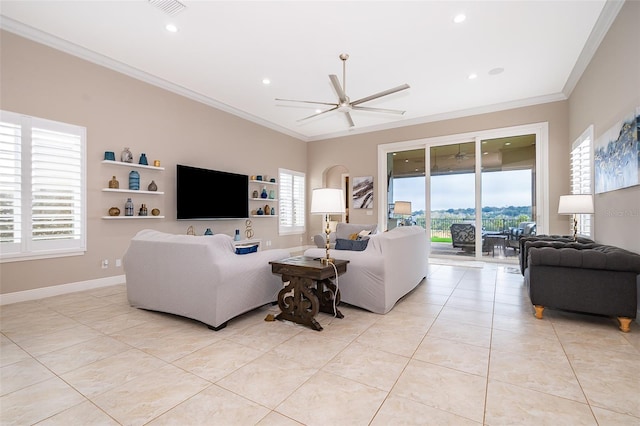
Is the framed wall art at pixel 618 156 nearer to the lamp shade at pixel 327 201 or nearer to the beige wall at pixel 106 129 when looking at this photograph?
the lamp shade at pixel 327 201

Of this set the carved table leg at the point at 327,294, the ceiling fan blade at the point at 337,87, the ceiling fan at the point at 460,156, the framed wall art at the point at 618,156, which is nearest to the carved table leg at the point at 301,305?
the carved table leg at the point at 327,294

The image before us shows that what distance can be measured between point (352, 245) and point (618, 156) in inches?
121

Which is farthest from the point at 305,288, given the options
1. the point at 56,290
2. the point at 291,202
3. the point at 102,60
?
the point at 291,202

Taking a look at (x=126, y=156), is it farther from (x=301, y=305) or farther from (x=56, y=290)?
(x=301, y=305)

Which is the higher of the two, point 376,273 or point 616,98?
point 616,98

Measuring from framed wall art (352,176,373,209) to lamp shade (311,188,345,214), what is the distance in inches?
190

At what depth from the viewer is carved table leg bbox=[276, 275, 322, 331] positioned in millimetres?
2766

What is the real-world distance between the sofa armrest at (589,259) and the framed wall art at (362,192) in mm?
4898

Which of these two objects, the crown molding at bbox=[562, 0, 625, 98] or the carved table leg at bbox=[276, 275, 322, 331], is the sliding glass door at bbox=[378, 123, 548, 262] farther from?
the carved table leg at bbox=[276, 275, 322, 331]

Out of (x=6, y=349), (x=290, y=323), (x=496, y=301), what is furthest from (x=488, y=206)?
(x=6, y=349)

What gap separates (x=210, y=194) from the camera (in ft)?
18.7

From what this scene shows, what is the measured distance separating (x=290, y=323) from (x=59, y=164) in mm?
3733

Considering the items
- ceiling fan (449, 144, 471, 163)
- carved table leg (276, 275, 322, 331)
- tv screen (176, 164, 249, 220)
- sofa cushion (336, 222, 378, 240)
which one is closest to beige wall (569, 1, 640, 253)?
ceiling fan (449, 144, 471, 163)

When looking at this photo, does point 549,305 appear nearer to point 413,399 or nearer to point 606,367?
point 606,367
